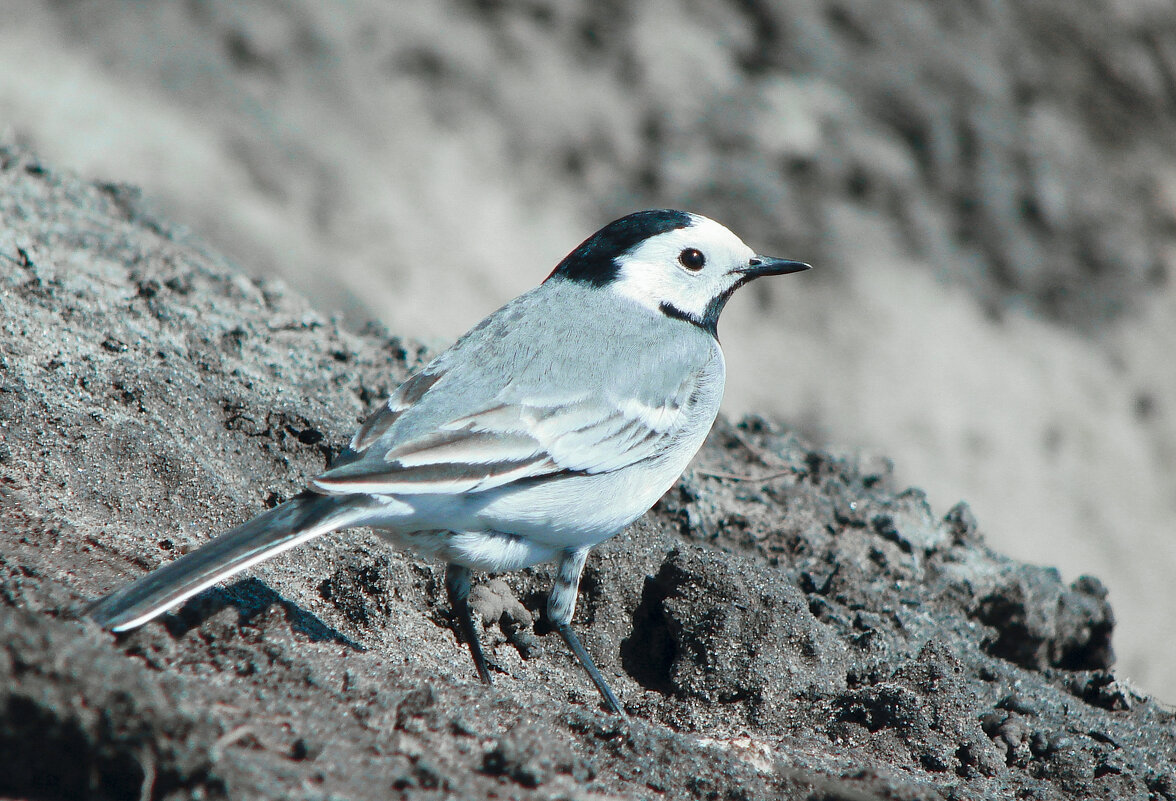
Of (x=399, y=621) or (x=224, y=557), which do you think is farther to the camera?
(x=399, y=621)

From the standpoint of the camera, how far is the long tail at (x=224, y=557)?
2.83 metres

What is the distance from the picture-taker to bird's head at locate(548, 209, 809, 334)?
14.9ft

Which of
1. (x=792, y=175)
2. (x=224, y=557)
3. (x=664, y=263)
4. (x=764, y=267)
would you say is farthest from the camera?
(x=792, y=175)

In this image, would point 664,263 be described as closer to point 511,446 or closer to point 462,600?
point 511,446

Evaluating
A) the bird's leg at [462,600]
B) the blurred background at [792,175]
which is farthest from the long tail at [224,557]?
the blurred background at [792,175]

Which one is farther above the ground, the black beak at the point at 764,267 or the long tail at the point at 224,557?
the black beak at the point at 764,267

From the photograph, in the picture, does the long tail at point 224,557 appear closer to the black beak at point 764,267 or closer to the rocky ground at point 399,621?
the rocky ground at point 399,621

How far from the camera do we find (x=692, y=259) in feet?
15.1

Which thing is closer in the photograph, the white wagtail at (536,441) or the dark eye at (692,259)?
the white wagtail at (536,441)

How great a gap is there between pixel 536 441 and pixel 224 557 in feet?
3.60

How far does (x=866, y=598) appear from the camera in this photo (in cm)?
453

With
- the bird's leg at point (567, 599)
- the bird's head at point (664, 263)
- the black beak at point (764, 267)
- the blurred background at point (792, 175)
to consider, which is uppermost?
the blurred background at point (792, 175)

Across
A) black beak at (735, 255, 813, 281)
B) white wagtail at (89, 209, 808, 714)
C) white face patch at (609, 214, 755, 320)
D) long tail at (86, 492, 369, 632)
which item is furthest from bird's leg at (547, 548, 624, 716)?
black beak at (735, 255, 813, 281)

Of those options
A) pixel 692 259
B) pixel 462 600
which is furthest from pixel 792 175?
pixel 462 600
